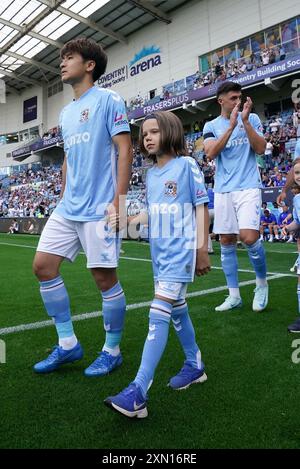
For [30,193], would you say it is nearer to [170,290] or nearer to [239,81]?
[239,81]

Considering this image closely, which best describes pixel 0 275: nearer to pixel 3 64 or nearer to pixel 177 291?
pixel 177 291

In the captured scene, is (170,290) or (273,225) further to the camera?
(273,225)

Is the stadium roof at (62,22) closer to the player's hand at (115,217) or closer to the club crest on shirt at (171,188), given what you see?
the player's hand at (115,217)

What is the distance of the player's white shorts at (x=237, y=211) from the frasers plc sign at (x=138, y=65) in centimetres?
2769

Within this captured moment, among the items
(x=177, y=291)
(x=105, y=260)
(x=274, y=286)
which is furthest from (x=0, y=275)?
(x=177, y=291)

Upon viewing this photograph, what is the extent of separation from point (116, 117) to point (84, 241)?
0.75m

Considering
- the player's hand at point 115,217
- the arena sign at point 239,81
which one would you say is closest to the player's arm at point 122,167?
the player's hand at point 115,217

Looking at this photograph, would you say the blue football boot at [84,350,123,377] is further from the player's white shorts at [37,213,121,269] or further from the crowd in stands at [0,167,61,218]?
the crowd in stands at [0,167,61,218]

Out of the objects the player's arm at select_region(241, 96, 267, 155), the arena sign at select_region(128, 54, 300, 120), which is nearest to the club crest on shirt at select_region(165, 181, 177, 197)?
the player's arm at select_region(241, 96, 267, 155)

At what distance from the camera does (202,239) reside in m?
2.03

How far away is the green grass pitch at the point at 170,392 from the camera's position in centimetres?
162

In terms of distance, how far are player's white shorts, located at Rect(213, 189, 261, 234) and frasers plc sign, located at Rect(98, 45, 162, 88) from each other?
27693 millimetres

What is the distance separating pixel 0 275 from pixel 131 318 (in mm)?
3793

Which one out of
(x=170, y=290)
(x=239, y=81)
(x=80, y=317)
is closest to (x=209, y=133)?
(x=80, y=317)
